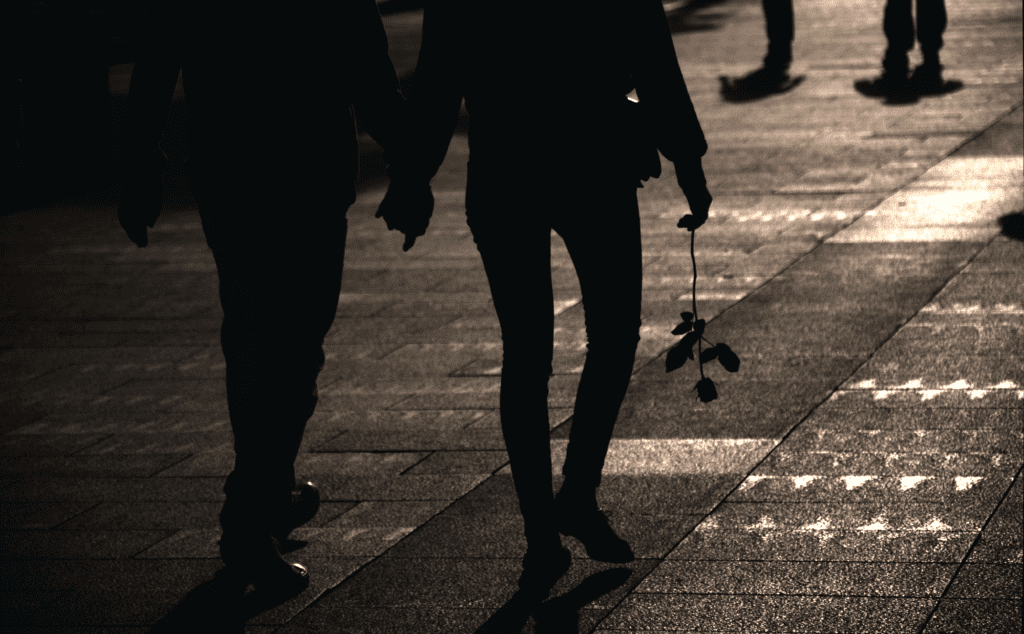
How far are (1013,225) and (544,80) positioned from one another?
4.55 metres

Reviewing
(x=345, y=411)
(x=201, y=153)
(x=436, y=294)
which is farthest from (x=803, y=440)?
(x=436, y=294)

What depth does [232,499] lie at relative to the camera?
3.58 meters

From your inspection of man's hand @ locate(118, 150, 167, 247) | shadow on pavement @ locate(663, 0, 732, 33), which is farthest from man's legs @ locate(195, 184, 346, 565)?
shadow on pavement @ locate(663, 0, 732, 33)

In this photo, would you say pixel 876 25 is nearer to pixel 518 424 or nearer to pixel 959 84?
pixel 959 84

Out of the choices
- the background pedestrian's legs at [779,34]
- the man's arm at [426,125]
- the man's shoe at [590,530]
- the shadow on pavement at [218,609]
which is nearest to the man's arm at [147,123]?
the man's arm at [426,125]

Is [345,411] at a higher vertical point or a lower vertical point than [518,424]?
lower

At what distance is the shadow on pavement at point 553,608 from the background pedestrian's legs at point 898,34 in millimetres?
9649

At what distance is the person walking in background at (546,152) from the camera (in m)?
3.27

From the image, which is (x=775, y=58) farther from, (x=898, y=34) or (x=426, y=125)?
(x=426, y=125)

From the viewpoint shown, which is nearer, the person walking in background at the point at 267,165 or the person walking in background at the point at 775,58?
the person walking in background at the point at 267,165

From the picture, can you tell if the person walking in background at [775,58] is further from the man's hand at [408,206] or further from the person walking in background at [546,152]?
the man's hand at [408,206]

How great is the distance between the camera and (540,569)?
11.7ft

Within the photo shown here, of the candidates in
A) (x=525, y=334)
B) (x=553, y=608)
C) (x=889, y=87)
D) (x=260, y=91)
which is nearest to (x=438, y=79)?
(x=260, y=91)

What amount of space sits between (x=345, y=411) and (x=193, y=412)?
1.89 feet
